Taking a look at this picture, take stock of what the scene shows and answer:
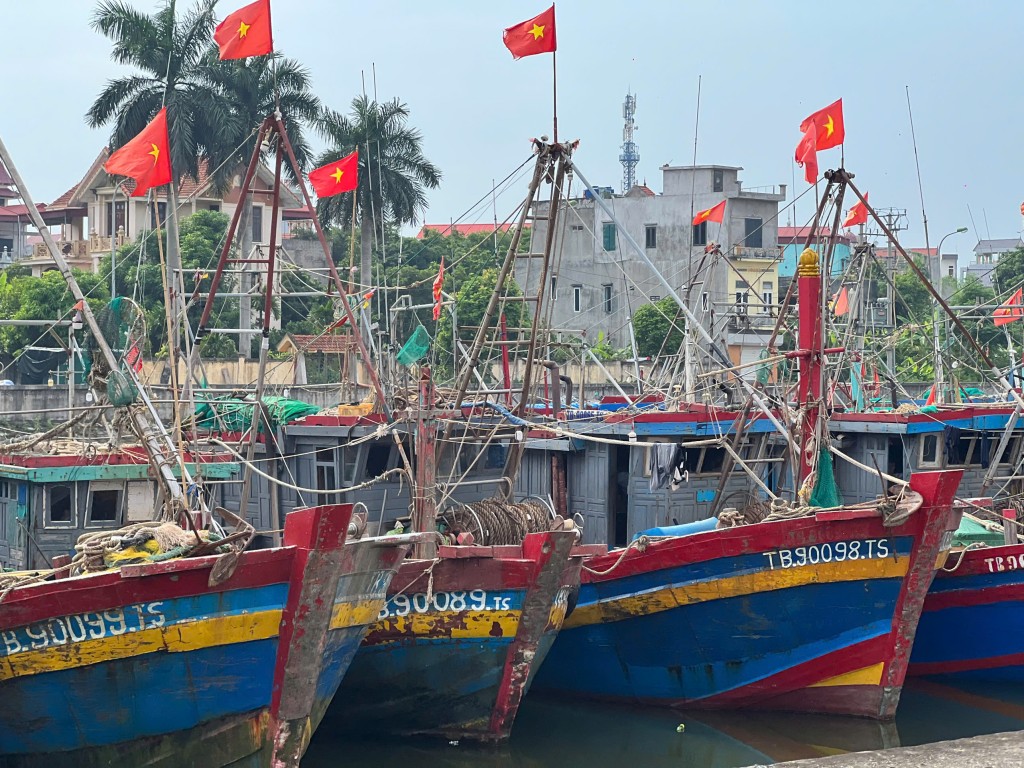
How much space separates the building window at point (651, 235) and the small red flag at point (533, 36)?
37.4 m

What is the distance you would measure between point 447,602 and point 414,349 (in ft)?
10.2

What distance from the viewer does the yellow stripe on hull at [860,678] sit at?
14.5m

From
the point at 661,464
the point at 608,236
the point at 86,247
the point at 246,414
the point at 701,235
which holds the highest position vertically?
the point at 608,236

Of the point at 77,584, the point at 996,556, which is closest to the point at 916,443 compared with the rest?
the point at 996,556

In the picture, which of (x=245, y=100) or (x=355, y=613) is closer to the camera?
(x=355, y=613)

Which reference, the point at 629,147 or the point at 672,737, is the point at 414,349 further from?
the point at 629,147

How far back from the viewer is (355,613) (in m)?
12.3

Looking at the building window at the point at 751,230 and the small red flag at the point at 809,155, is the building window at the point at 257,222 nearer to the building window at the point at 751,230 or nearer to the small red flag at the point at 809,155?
the building window at the point at 751,230

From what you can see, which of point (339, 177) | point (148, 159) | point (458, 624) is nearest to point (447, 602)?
point (458, 624)

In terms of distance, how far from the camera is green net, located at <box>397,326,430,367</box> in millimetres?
15180

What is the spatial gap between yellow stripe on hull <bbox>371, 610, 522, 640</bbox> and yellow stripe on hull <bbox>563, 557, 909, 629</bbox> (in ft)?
6.75

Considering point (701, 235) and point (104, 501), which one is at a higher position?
point (701, 235)

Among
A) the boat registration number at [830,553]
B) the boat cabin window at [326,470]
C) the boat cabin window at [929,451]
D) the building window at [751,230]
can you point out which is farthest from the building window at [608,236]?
the boat registration number at [830,553]

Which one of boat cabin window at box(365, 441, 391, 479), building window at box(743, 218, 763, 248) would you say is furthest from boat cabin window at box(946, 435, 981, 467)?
building window at box(743, 218, 763, 248)
